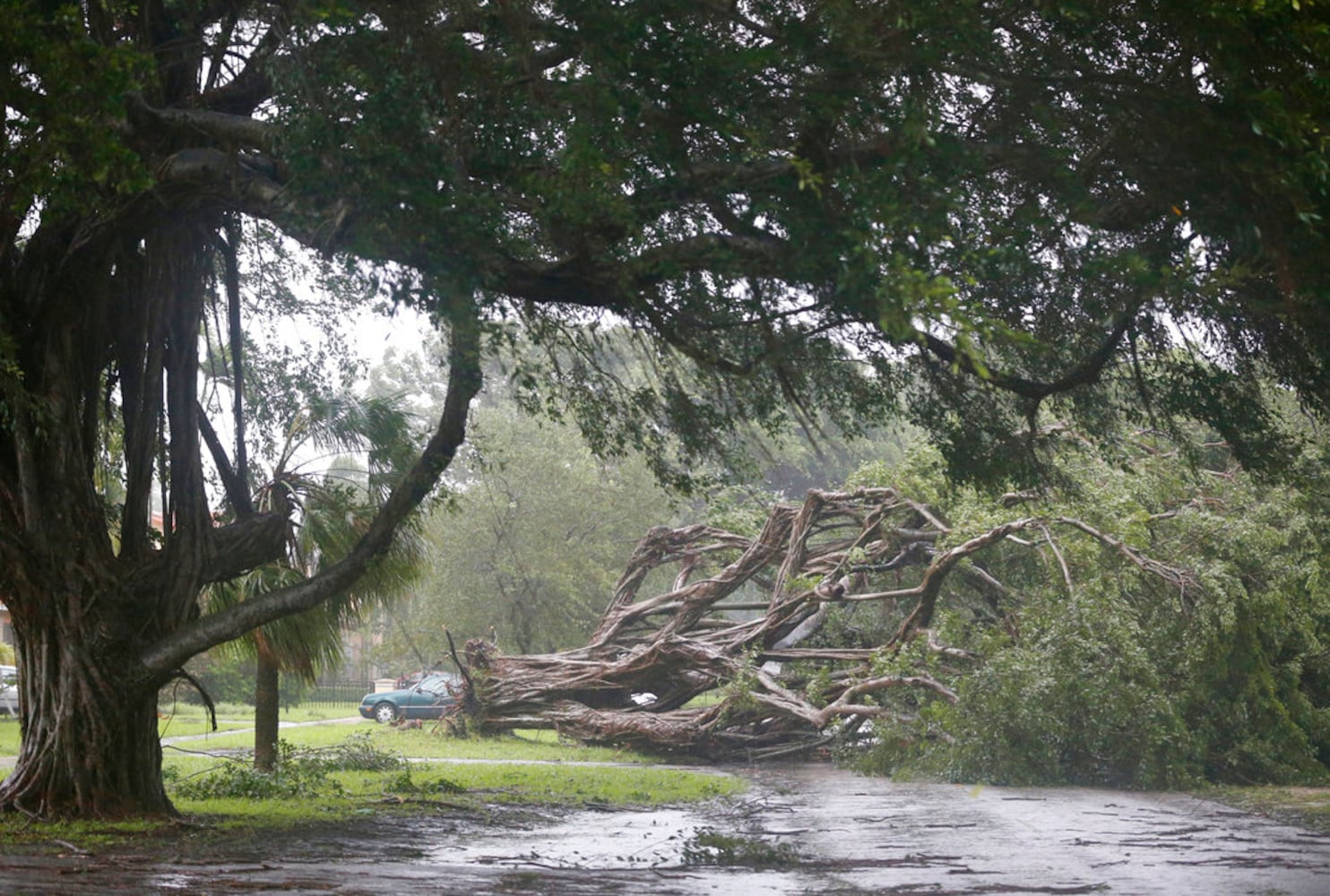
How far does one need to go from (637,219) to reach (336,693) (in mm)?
39318

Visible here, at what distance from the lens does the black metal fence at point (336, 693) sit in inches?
1705

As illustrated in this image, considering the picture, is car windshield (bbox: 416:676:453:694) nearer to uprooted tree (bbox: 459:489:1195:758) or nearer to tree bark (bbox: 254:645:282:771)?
uprooted tree (bbox: 459:489:1195:758)

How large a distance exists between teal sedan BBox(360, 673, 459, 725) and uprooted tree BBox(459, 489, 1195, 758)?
29.1ft

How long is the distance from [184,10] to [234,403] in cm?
407

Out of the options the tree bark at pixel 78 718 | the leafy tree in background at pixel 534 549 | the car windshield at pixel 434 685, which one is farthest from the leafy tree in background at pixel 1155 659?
the leafy tree in background at pixel 534 549

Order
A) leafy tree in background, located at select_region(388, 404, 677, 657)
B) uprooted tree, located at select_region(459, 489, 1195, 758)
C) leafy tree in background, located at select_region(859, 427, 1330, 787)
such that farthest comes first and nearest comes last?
leafy tree in background, located at select_region(388, 404, 677, 657) < uprooted tree, located at select_region(459, 489, 1195, 758) < leafy tree in background, located at select_region(859, 427, 1330, 787)

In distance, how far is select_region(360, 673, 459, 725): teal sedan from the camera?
3341 cm

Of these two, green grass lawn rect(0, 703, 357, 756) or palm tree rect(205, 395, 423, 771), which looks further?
green grass lawn rect(0, 703, 357, 756)

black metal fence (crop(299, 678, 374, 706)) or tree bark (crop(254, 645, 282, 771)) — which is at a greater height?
tree bark (crop(254, 645, 282, 771))

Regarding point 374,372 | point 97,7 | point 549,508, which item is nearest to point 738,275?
point 97,7

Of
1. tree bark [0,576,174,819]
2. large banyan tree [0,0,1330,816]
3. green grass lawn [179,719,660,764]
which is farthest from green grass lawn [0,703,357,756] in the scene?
large banyan tree [0,0,1330,816]

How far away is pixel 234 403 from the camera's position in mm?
13102

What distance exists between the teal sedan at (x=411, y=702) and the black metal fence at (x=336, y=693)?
250 inches

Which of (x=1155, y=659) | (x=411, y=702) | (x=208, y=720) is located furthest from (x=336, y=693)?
(x=1155, y=659)
